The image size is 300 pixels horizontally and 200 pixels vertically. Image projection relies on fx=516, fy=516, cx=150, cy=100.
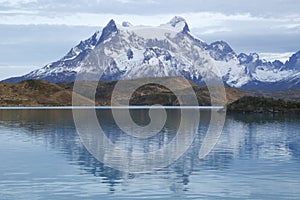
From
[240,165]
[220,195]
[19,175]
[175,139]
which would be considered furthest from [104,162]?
[175,139]

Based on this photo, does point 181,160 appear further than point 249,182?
Yes

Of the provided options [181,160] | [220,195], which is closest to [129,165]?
[181,160]

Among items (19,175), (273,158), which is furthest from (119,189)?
(273,158)

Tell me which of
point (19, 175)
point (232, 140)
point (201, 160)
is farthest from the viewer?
point (232, 140)

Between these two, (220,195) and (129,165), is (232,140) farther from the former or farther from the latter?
(220,195)

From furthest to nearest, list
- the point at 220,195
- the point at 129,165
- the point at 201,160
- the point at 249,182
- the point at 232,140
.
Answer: the point at 232,140 → the point at 201,160 → the point at 129,165 → the point at 249,182 → the point at 220,195

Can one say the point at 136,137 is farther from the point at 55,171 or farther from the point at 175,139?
the point at 55,171

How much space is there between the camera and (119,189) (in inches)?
2028

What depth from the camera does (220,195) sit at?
160ft

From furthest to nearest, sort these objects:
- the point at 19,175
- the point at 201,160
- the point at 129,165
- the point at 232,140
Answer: the point at 232,140 → the point at 201,160 → the point at 129,165 → the point at 19,175

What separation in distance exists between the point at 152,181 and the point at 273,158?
1043 inches

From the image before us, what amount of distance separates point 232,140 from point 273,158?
29.6 m

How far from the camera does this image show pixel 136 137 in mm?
108750

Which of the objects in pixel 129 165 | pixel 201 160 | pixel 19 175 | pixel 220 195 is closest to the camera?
pixel 220 195
